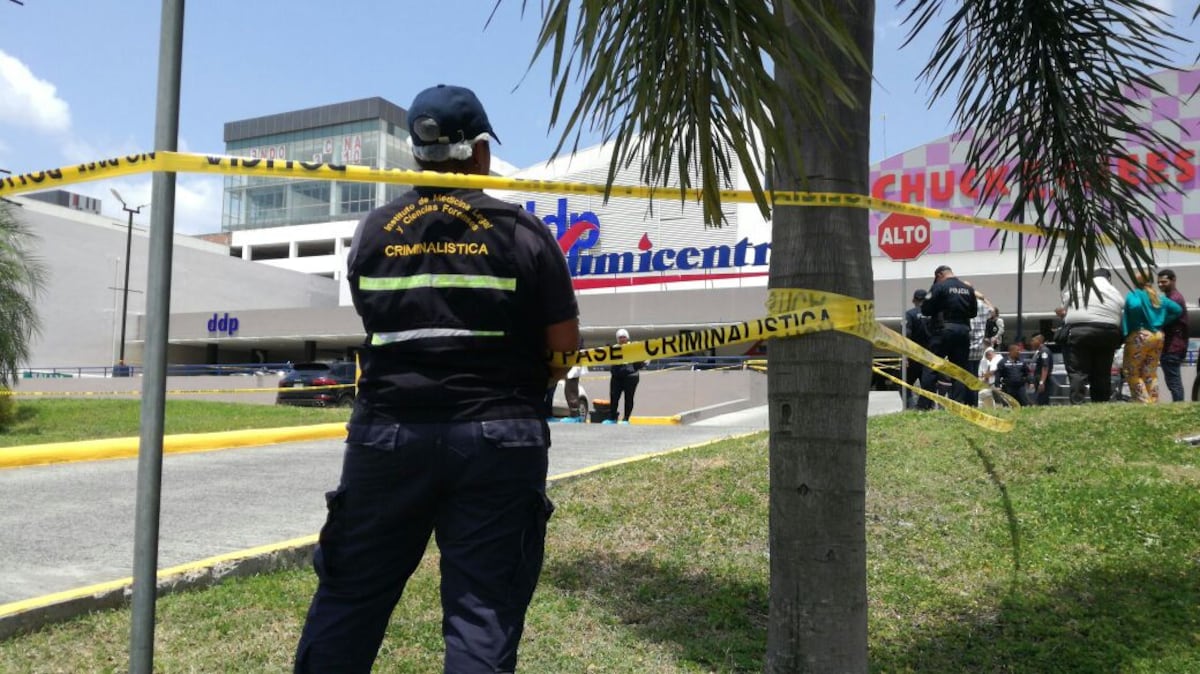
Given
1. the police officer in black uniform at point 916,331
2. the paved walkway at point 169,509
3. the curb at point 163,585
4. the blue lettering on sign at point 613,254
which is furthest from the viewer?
the blue lettering on sign at point 613,254

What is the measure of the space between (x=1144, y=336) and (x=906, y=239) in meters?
2.87

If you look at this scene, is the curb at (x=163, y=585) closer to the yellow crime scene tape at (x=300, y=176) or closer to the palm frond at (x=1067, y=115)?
the yellow crime scene tape at (x=300, y=176)

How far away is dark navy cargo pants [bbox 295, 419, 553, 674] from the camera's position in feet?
6.82

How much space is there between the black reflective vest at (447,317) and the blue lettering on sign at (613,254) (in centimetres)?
3340

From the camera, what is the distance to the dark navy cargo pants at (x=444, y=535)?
208cm

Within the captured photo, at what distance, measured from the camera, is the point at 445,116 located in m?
2.35

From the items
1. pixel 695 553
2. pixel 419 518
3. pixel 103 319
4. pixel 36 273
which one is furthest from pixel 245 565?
pixel 103 319

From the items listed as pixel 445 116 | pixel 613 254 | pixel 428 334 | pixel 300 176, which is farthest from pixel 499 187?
pixel 613 254

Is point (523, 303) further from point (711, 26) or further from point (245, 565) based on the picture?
point (245, 565)

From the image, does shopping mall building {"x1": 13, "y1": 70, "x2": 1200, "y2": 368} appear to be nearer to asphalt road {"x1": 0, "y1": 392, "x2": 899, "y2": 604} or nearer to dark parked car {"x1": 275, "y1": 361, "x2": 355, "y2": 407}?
dark parked car {"x1": 275, "y1": 361, "x2": 355, "y2": 407}

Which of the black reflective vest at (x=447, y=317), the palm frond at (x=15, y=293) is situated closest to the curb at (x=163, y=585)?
the black reflective vest at (x=447, y=317)

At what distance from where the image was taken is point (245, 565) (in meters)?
4.25

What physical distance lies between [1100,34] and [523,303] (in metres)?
3.15

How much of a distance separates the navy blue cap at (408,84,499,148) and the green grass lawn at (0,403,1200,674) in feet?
6.51
